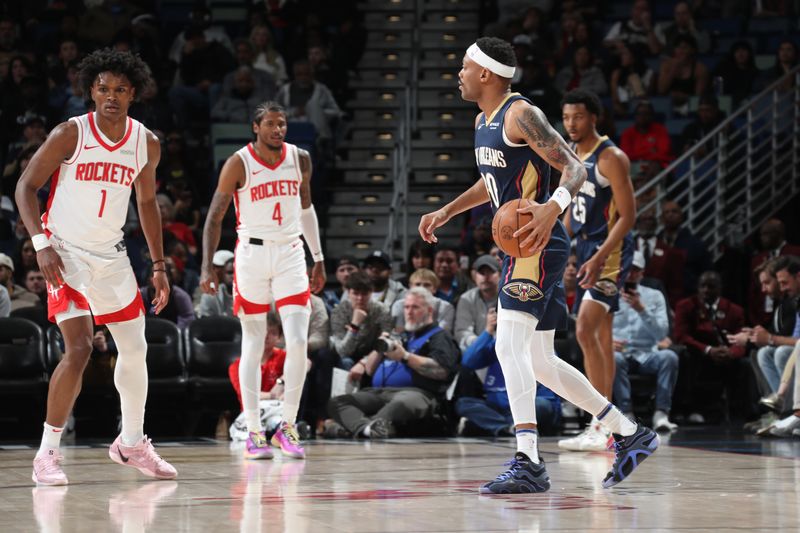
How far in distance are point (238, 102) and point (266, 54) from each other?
1.38m

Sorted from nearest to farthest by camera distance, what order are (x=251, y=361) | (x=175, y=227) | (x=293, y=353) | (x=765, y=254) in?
(x=293, y=353), (x=251, y=361), (x=765, y=254), (x=175, y=227)

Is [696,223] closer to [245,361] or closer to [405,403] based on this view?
[405,403]

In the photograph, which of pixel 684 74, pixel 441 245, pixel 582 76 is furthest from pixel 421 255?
pixel 684 74

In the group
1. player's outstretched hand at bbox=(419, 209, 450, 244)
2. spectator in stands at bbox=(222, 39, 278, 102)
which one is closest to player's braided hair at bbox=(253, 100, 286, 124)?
player's outstretched hand at bbox=(419, 209, 450, 244)

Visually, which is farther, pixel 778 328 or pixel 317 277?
pixel 778 328

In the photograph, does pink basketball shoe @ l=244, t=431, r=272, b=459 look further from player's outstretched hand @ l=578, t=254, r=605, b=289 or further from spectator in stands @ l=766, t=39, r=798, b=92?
spectator in stands @ l=766, t=39, r=798, b=92

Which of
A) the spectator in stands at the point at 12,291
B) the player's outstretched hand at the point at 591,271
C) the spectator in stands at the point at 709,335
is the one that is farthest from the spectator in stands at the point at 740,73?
the spectator in stands at the point at 12,291

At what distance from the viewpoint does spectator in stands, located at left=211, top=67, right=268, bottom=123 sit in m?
14.3

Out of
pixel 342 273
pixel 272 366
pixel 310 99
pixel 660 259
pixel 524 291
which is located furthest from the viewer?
pixel 310 99

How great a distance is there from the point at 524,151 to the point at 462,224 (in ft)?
26.7

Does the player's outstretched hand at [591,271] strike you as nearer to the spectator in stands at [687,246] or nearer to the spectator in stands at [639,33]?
the spectator in stands at [687,246]

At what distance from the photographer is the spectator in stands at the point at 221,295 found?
10.7 meters

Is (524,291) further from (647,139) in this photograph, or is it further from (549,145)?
(647,139)

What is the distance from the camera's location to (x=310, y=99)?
1444cm
